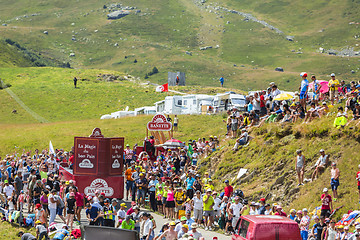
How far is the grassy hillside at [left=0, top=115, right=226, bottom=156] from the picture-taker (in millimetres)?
54053

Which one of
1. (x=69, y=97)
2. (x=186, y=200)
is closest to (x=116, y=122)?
(x=69, y=97)

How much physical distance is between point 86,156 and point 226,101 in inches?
1467

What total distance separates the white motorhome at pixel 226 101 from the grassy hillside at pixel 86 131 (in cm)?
222

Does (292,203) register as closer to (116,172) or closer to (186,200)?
(186,200)

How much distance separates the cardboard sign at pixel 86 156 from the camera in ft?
88.0

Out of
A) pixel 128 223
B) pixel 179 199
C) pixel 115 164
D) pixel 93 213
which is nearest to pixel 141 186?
pixel 115 164

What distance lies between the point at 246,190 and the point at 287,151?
2738mm

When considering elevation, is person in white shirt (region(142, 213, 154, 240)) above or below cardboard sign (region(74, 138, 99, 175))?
below

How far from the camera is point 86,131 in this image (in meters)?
59.0

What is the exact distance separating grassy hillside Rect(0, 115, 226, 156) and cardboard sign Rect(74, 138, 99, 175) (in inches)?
919

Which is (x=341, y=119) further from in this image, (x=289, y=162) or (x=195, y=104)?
(x=195, y=104)

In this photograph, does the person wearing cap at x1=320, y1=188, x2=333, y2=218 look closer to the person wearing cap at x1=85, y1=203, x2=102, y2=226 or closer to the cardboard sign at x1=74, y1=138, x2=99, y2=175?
the person wearing cap at x1=85, y1=203, x2=102, y2=226

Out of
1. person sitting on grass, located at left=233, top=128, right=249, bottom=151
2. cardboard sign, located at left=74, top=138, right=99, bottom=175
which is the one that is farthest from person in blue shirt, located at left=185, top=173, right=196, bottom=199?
person sitting on grass, located at left=233, top=128, right=249, bottom=151

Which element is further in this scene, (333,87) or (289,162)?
(333,87)
